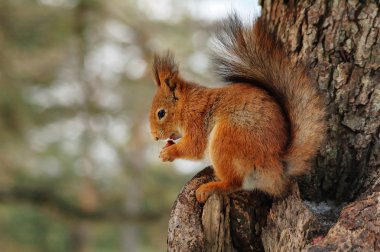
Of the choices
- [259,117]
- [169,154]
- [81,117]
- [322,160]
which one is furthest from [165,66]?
[81,117]

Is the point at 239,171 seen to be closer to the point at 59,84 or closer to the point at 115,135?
the point at 59,84

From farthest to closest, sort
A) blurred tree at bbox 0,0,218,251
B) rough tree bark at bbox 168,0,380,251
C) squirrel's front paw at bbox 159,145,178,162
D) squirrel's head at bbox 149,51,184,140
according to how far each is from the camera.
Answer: blurred tree at bbox 0,0,218,251 < squirrel's head at bbox 149,51,184,140 < squirrel's front paw at bbox 159,145,178,162 < rough tree bark at bbox 168,0,380,251

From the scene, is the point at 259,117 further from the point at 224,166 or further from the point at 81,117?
the point at 81,117

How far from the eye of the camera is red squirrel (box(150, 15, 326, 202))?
1.45 m

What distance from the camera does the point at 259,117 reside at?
150cm

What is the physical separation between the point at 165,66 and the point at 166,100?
0.46ft

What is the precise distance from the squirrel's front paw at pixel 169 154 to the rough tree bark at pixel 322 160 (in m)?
0.12

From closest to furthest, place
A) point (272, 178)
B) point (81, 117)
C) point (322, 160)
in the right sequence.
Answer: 1. point (272, 178)
2. point (322, 160)
3. point (81, 117)

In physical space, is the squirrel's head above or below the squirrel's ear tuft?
below

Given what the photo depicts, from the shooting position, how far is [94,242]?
32.8ft

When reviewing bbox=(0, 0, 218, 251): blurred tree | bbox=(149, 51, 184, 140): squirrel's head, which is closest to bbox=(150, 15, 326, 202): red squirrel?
bbox=(149, 51, 184, 140): squirrel's head

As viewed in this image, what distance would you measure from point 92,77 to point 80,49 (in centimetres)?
113

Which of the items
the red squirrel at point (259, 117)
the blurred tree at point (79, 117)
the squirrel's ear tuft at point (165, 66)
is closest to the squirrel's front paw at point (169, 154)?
the red squirrel at point (259, 117)

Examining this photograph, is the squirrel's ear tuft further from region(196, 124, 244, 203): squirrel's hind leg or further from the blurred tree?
the blurred tree
